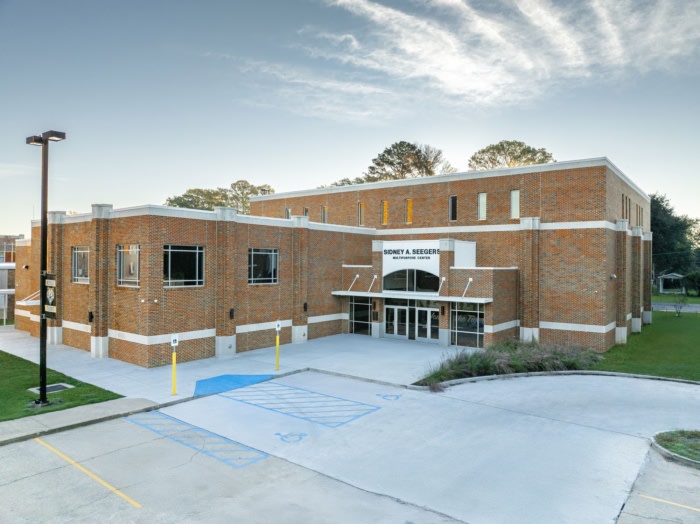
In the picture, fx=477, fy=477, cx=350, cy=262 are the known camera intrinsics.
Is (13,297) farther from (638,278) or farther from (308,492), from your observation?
(638,278)

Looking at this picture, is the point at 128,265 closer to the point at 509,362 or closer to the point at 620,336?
the point at 509,362

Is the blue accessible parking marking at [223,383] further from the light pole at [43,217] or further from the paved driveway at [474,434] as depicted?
the light pole at [43,217]

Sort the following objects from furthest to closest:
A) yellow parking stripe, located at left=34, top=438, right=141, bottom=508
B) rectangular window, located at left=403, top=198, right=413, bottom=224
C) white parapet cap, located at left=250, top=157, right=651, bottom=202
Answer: rectangular window, located at left=403, top=198, right=413, bottom=224 < white parapet cap, located at left=250, top=157, right=651, bottom=202 < yellow parking stripe, located at left=34, top=438, right=141, bottom=508

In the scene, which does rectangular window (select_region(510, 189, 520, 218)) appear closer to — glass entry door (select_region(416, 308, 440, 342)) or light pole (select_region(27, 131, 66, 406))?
glass entry door (select_region(416, 308, 440, 342))

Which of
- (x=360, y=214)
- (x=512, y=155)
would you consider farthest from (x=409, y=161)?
(x=360, y=214)

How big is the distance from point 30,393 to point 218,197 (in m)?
62.6

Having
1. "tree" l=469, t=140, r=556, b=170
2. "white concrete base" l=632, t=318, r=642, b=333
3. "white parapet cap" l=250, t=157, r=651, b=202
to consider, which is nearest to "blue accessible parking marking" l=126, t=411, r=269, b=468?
"white parapet cap" l=250, t=157, r=651, b=202

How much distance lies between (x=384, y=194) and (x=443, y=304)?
10699 millimetres

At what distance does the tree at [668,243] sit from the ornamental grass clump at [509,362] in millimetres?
57991

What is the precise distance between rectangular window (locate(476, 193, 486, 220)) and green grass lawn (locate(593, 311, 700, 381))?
412 inches

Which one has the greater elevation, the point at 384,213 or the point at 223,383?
the point at 384,213

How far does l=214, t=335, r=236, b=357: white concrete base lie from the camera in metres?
23.0

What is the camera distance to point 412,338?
28.5 meters

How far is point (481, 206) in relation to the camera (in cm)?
2995
